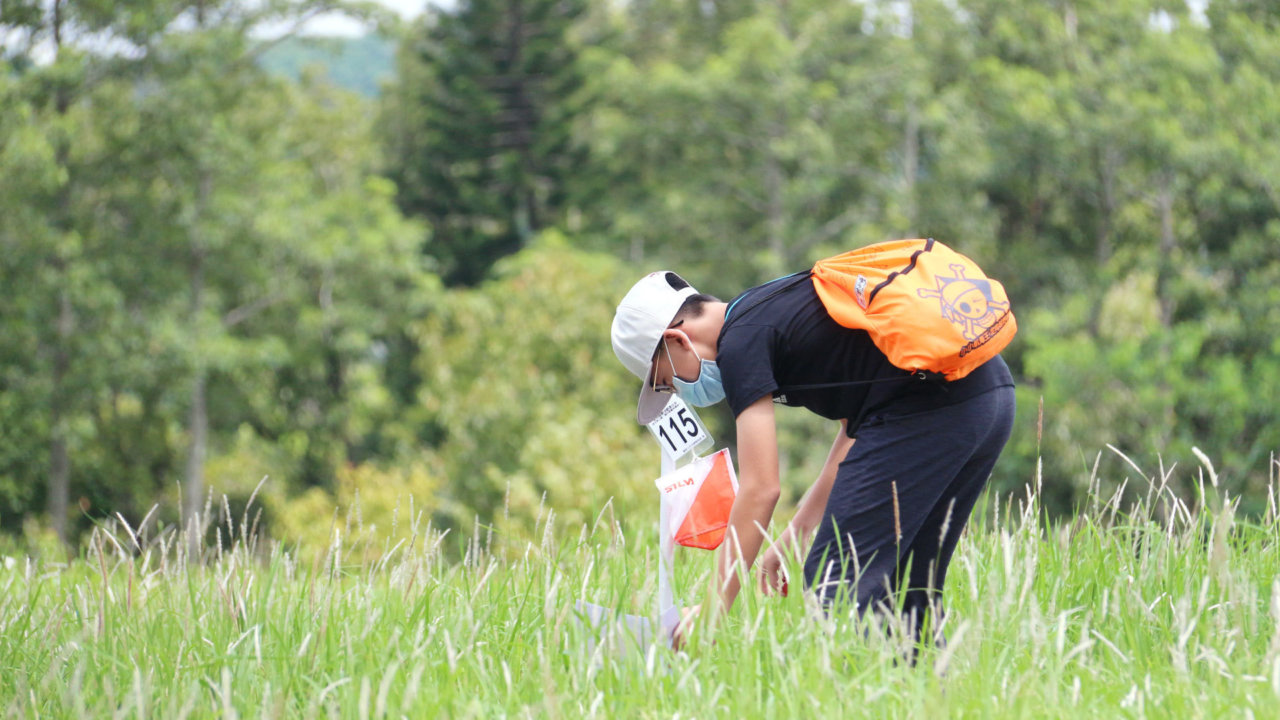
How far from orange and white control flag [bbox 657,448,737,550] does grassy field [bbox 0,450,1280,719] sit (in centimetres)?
21

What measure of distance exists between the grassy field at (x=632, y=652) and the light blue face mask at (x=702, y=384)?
496mm

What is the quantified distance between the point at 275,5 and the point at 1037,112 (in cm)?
1353

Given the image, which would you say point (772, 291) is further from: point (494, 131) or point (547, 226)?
point (494, 131)

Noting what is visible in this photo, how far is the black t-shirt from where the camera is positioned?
9.56ft

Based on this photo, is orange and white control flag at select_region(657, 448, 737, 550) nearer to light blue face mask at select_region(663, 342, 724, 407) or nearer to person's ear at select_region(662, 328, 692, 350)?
light blue face mask at select_region(663, 342, 724, 407)

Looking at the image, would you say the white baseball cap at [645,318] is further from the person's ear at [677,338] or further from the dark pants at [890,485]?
the dark pants at [890,485]

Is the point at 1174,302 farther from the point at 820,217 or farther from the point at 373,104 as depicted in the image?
the point at 373,104

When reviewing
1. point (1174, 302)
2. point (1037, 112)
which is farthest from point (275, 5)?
point (1174, 302)

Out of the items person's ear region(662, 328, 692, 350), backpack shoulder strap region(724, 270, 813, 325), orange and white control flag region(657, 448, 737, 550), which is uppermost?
backpack shoulder strap region(724, 270, 813, 325)

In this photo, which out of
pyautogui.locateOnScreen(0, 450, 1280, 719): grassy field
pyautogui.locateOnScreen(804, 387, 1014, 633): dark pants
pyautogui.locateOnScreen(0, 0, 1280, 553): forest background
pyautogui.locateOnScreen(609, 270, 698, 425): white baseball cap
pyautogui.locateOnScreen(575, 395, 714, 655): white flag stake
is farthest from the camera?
pyautogui.locateOnScreen(0, 0, 1280, 553): forest background

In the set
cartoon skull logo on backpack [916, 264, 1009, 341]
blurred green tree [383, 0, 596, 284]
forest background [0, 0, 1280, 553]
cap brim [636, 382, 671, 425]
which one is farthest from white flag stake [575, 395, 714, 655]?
blurred green tree [383, 0, 596, 284]

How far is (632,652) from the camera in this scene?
102 inches

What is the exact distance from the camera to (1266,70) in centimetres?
1989

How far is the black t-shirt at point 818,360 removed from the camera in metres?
2.91
